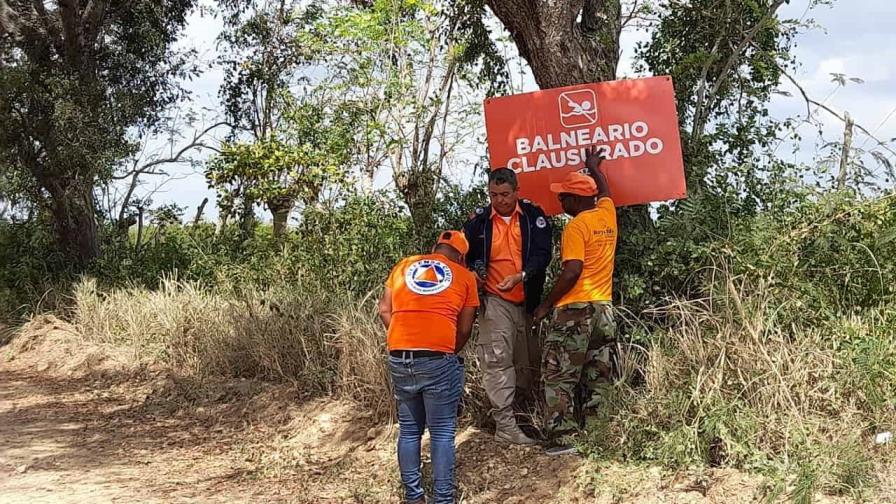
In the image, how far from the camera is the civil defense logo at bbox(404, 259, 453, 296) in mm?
5359

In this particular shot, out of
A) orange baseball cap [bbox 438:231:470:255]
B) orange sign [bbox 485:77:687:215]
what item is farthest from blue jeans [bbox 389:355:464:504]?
orange sign [bbox 485:77:687:215]

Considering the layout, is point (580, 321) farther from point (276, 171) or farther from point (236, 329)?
point (276, 171)

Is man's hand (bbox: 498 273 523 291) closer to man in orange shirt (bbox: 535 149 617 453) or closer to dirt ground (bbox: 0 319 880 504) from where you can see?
man in orange shirt (bbox: 535 149 617 453)

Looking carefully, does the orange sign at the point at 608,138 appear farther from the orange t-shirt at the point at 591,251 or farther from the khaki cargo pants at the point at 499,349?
the khaki cargo pants at the point at 499,349

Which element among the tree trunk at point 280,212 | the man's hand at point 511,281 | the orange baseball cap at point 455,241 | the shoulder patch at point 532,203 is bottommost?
the man's hand at point 511,281

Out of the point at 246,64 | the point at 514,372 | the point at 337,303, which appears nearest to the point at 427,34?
the point at 246,64

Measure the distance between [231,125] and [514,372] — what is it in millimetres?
12433

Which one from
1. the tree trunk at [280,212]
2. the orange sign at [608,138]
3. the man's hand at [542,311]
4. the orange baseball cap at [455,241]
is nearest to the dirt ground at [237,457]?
the man's hand at [542,311]

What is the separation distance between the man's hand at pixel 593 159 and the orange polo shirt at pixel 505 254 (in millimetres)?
714

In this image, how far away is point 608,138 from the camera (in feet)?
21.6

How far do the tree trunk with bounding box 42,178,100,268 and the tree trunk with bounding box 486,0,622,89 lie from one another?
335 inches

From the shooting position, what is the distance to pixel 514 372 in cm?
617

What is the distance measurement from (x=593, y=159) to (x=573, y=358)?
152cm

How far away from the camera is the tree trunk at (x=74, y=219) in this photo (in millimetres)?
13336
